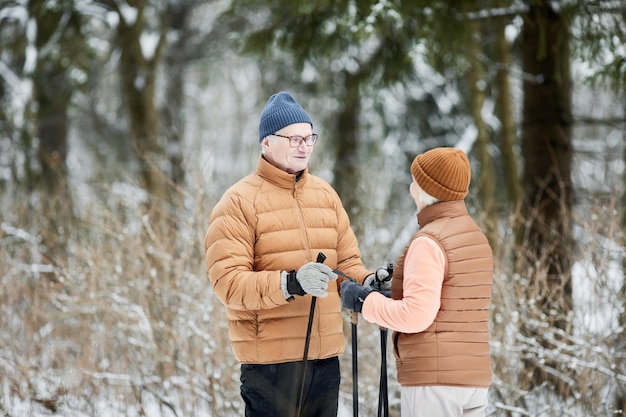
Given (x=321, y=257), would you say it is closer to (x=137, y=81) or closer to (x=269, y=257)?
(x=269, y=257)

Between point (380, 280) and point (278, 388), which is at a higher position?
point (380, 280)

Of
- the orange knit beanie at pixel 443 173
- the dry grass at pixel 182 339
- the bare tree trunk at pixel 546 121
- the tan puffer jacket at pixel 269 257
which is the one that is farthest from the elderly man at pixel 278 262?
the bare tree trunk at pixel 546 121

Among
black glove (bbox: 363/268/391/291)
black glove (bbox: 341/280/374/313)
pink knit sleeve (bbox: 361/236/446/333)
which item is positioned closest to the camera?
pink knit sleeve (bbox: 361/236/446/333)

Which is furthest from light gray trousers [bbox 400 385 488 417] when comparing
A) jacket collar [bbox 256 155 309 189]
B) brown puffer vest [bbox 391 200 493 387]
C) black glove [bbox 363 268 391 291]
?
jacket collar [bbox 256 155 309 189]

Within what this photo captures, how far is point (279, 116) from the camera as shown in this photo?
3.33 meters

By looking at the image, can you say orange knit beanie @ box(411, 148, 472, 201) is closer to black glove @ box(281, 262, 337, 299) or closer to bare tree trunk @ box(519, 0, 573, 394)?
black glove @ box(281, 262, 337, 299)

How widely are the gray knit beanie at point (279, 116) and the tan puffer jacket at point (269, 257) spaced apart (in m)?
0.15

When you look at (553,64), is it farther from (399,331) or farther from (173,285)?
(399,331)

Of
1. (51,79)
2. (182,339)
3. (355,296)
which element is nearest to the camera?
(355,296)

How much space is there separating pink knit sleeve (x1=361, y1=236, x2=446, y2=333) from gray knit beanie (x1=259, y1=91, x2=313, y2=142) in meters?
0.83

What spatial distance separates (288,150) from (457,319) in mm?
1034

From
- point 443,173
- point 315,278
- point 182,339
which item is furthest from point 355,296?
point 182,339

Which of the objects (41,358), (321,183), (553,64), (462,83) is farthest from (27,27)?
(321,183)

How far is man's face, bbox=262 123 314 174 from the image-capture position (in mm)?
3330
